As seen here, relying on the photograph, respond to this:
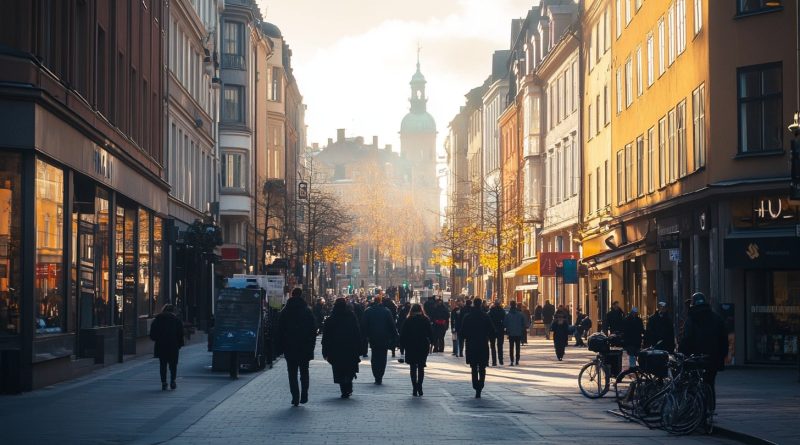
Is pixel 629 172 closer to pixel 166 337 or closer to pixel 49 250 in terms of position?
pixel 166 337

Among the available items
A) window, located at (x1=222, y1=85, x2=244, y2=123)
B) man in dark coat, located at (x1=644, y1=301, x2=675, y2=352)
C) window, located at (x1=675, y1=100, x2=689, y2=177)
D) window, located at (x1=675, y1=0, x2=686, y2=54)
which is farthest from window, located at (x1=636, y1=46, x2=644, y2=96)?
window, located at (x1=222, y1=85, x2=244, y2=123)

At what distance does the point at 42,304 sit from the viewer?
2612cm

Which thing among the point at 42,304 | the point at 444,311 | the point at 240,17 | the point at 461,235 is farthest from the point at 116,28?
the point at 461,235

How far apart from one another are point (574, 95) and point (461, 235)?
2048 cm

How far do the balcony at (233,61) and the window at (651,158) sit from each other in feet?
108

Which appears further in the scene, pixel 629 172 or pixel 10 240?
pixel 629 172

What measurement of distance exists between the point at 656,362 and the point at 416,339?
7215mm

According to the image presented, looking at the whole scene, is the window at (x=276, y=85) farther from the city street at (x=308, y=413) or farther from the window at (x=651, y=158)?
the city street at (x=308, y=413)

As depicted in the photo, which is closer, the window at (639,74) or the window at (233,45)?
the window at (639,74)

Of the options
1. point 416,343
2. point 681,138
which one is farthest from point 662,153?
point 416,343

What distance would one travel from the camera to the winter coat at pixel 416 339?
26156 mm

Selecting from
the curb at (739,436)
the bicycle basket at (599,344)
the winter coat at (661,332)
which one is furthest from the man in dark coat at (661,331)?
the curb at (739,436)

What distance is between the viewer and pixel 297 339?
23.2 metres

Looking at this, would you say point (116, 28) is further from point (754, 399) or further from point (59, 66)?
point (754, 399)
